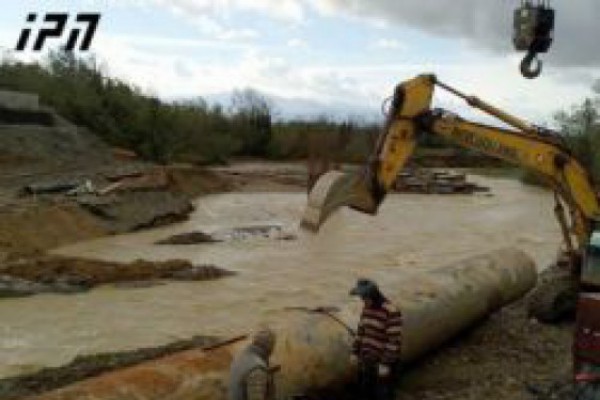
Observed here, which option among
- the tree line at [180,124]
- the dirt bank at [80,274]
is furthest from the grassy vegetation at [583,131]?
the dirt bank at [80,274]

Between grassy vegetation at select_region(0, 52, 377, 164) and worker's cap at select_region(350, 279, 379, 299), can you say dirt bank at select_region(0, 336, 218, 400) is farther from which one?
grassy vegetation at select_region(0, 52, 377, 164)

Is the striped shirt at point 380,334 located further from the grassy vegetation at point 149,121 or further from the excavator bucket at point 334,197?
the grassy vegetation at point 149,121

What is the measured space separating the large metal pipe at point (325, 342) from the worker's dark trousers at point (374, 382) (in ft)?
1.23

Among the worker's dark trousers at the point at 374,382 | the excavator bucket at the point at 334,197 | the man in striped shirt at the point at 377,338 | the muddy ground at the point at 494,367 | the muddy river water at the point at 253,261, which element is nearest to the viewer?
the man in striped shirt at the point at 377,338

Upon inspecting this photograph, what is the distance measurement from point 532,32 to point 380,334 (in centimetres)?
540

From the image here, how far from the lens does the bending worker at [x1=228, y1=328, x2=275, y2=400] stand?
28.3 feet

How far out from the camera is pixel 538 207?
44.6m

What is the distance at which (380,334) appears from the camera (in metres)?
11.1

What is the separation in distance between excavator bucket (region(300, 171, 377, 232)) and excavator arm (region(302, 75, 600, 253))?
0.05ft

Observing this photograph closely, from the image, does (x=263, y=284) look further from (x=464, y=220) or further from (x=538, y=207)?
(x=538, y=207)

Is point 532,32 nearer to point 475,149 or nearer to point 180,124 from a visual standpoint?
point 475,149

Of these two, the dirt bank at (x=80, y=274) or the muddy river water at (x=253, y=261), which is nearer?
the muddy river water at (x=253, y=261)

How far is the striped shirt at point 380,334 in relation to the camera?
11062 millimetres

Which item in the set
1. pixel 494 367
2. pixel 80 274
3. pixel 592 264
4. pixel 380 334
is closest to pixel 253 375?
pixel 380 334
